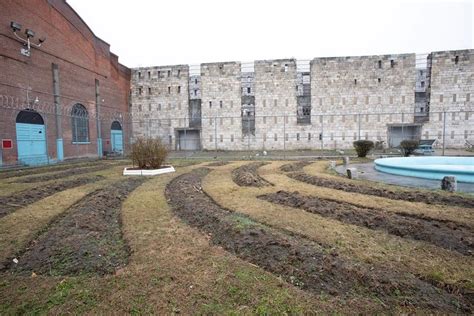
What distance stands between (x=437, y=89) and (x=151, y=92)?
32.2 metres

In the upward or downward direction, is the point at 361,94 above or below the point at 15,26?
below

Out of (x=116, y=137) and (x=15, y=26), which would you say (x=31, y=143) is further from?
(x=116, y=137)

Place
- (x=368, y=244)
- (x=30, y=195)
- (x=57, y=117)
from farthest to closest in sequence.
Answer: (x=57, y=117), (x=30, y=195), (x=368, y=244)

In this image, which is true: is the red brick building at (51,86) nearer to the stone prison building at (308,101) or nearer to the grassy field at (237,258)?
the stone prison building at (308,101)

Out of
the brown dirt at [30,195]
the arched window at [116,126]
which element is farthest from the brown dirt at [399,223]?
the arched window at [116,126]

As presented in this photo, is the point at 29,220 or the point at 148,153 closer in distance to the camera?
the point at 29,220

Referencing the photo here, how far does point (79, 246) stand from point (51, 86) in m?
19.9

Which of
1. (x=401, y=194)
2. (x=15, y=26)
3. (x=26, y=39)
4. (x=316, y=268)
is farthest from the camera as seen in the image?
(x=26, y=39)

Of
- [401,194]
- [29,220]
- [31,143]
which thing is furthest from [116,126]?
[401,194]

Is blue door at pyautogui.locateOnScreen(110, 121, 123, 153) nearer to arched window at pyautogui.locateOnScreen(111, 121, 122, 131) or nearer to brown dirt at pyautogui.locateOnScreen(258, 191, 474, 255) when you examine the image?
arched window at pyautogui.locateOnScreen(111, 121, 122, 131)

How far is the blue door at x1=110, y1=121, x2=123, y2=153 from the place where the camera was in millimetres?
27078

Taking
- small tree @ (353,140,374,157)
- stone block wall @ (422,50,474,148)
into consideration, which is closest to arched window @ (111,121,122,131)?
small tree @ (353,140,374,157)

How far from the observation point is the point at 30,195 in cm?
727

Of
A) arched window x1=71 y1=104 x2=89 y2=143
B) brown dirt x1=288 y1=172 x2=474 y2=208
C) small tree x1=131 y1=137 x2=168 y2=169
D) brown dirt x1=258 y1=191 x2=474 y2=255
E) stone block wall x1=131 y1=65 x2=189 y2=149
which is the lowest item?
brown dirt x1=258 y1=191 x2=474 y2=255
